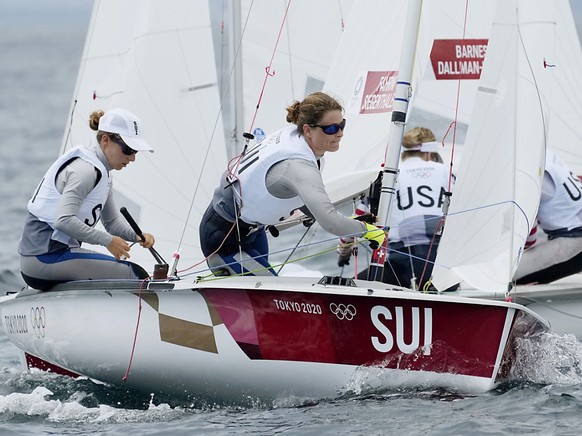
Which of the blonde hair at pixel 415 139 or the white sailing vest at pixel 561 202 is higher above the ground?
the blonde hair at pixel 415 139

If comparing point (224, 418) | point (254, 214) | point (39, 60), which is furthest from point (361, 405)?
point (39, 60)

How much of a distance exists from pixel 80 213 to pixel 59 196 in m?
0.12

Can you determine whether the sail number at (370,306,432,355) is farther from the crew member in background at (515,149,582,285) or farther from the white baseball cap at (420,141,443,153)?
the white baseball cap at (420,141,443,153)

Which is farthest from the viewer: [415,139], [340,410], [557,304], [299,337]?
[415,139]

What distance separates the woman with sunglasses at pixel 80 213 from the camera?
5363mm

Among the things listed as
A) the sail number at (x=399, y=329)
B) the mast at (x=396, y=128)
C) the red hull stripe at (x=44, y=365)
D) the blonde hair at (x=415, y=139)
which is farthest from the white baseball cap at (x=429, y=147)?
the red hull stripe at (x=44, y=365)

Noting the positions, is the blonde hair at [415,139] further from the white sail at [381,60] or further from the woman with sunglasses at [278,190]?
the woman with sunglasses at [278,190]

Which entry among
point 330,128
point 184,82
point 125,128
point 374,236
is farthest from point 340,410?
point 184,82

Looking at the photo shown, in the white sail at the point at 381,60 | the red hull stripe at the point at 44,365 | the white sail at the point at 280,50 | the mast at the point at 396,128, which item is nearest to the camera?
the mast at the point at 396,128

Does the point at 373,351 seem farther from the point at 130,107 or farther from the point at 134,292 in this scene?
the point at 130,107

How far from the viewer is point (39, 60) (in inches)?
2263

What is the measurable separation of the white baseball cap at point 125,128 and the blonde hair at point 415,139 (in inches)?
74.7

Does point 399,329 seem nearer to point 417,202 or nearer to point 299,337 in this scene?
point 299,337

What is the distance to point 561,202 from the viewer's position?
6531mm
